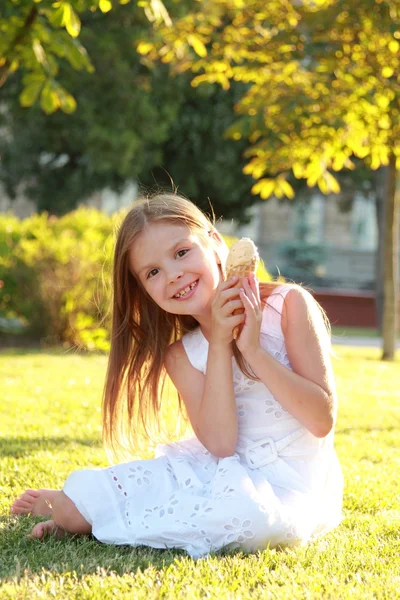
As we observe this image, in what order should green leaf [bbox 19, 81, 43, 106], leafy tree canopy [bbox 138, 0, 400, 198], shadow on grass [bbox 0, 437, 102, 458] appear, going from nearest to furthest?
1. shadow on grass [bbox 0, 437, 102, 458]
2. green leaf [bbox 19, 81, 43, 106]
3. leafy tree canopy [bbox 138, 0, 400, 198]

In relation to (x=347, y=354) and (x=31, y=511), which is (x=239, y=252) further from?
(x=347, y=354)

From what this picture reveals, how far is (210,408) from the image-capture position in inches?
107

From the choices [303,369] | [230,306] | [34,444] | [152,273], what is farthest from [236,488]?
[34,444]

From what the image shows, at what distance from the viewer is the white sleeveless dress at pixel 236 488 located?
250 cm

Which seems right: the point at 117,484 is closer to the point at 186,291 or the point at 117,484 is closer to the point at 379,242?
the point at 186,291

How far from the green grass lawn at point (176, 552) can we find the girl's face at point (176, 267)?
0.80 m

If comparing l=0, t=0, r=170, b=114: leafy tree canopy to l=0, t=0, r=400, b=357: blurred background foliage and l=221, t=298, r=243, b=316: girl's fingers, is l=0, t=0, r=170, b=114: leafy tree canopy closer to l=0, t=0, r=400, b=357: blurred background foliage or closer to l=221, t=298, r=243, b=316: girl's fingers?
l=0, t=0, r=400, b=357: blurred background foliage

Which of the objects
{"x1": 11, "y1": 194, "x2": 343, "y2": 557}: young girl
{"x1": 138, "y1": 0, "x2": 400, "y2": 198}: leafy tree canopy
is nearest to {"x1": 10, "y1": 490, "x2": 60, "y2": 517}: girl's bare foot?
{"x1": 11, "y1": 194, "x2": 343, "y2": 557}: young girl

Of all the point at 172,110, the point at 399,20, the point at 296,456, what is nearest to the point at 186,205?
the point at 296,456

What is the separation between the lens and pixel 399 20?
696 cm

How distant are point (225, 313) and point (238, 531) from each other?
25.9 inches

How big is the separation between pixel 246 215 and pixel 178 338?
68.3ft

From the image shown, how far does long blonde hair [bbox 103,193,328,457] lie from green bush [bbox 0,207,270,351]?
6175mm

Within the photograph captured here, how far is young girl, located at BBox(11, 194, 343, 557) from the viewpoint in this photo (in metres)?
2.55
